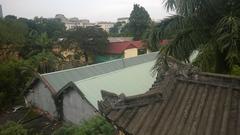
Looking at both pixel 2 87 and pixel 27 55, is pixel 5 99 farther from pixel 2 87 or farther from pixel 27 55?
pixel 27 55

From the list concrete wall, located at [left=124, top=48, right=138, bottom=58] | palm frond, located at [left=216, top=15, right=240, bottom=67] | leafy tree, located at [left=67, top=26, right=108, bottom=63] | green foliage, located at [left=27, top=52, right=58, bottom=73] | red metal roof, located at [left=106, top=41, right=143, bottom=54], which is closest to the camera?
palm frond, located at [left=216, top=15, right=240, bottom=67]

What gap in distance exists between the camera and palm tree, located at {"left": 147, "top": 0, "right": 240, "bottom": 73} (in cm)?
735

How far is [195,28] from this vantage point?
347 inches

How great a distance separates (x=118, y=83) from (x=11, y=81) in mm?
9529

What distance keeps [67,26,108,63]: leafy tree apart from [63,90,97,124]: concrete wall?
19.6 meters

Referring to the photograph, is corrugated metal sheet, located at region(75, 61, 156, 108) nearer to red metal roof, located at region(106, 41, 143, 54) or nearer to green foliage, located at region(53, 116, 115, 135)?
green foliage, located at region(53, 116, 115, 135)

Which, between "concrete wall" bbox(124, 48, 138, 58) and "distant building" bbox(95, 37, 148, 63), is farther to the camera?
"concrete wall" bbox(124, 48, 138, 58)

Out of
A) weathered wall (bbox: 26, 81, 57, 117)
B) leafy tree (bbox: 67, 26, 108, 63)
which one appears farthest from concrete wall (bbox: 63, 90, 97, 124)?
leafy tree (bbox: 67, 26, 108, 63)

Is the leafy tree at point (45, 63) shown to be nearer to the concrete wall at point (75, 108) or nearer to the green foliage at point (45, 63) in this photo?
the green foliage at point (45, 63)

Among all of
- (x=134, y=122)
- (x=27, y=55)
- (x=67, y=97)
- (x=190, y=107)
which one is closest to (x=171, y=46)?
(x=190, y=107)

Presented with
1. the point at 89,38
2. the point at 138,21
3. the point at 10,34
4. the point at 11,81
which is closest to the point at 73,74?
the point at 11,81

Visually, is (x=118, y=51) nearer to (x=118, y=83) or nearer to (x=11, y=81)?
(x=11, y=81)

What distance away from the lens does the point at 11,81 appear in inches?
786

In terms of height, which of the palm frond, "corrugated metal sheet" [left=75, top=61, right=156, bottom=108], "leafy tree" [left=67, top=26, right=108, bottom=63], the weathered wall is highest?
the palm frond
